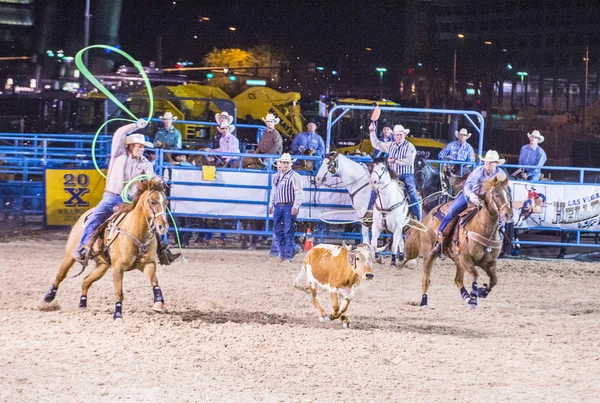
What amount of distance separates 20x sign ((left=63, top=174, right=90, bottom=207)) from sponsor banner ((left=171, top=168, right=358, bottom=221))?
234 cm

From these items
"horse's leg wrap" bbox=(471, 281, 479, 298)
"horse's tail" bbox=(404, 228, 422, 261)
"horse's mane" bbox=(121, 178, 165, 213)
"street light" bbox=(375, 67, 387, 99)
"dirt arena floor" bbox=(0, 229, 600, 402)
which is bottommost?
"dirt arena floor" bbox=(0, 229, 600, 402)

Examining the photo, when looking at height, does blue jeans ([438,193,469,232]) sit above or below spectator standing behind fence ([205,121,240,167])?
below

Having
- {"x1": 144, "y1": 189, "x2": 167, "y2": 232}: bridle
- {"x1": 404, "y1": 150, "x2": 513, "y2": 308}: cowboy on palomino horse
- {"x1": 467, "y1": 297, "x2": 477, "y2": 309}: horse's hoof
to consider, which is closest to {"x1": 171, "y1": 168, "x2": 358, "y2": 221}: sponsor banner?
{"x1": 404, "y1": 150, "x2": 513, "y2": 308}: cowboy on palomino horse

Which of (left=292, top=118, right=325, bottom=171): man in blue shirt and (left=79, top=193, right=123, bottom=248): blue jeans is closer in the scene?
(left=79, top=193, right=123, bottom=248): blue jeans

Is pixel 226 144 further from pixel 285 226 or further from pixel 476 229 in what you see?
pixel 476 229

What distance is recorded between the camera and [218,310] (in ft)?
30.6

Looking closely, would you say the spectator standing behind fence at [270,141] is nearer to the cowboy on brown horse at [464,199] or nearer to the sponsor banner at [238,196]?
the sponsor banner at [238,196]

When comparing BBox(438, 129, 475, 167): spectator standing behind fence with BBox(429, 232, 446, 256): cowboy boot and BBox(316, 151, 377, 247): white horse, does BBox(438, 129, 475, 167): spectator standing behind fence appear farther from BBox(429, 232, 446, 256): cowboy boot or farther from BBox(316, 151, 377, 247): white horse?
BBox(429, 232, 446, 256): cowboy boot

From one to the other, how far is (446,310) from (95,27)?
2474cm

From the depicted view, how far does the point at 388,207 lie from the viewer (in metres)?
13.1

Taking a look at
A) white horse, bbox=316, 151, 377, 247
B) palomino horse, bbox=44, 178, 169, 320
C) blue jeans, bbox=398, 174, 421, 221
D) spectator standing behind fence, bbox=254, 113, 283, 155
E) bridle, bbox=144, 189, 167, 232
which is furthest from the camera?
spectator standing behind fence, bbox=254, 113, 283, 155

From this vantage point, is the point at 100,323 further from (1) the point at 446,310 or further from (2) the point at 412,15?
(2) the point at 412,15

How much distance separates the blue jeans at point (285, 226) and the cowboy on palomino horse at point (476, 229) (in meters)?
3.48

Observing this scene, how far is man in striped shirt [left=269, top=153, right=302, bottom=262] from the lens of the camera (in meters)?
13.1
